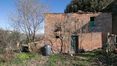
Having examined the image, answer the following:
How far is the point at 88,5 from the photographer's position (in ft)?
136

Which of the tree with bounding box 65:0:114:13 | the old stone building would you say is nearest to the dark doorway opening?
the old stone building

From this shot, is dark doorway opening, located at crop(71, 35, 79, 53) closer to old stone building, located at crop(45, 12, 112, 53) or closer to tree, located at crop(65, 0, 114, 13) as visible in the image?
old stone building, located at crop(45, 12, 112, 53)

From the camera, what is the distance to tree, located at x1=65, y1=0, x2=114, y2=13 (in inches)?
1577

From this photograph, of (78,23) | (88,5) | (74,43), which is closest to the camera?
(74,43)

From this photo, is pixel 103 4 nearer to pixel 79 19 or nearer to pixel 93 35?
pixel 79 19

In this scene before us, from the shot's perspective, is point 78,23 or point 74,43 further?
point 78,23

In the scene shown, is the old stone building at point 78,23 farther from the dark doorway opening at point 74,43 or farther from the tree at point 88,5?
the tree at point 88,5

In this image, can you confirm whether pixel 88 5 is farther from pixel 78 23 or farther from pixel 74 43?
pixel 74 43

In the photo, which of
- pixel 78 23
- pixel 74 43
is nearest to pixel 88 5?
pixel 78 23

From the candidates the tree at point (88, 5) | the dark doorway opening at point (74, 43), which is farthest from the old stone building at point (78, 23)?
the tree at point (88, 5)

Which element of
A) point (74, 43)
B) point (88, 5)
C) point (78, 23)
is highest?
point (88, 5)

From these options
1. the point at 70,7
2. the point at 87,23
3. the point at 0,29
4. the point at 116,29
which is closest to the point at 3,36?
the point at 0,29

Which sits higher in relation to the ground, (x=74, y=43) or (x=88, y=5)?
(x=88, y=5)

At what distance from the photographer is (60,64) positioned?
1772 centimetres
